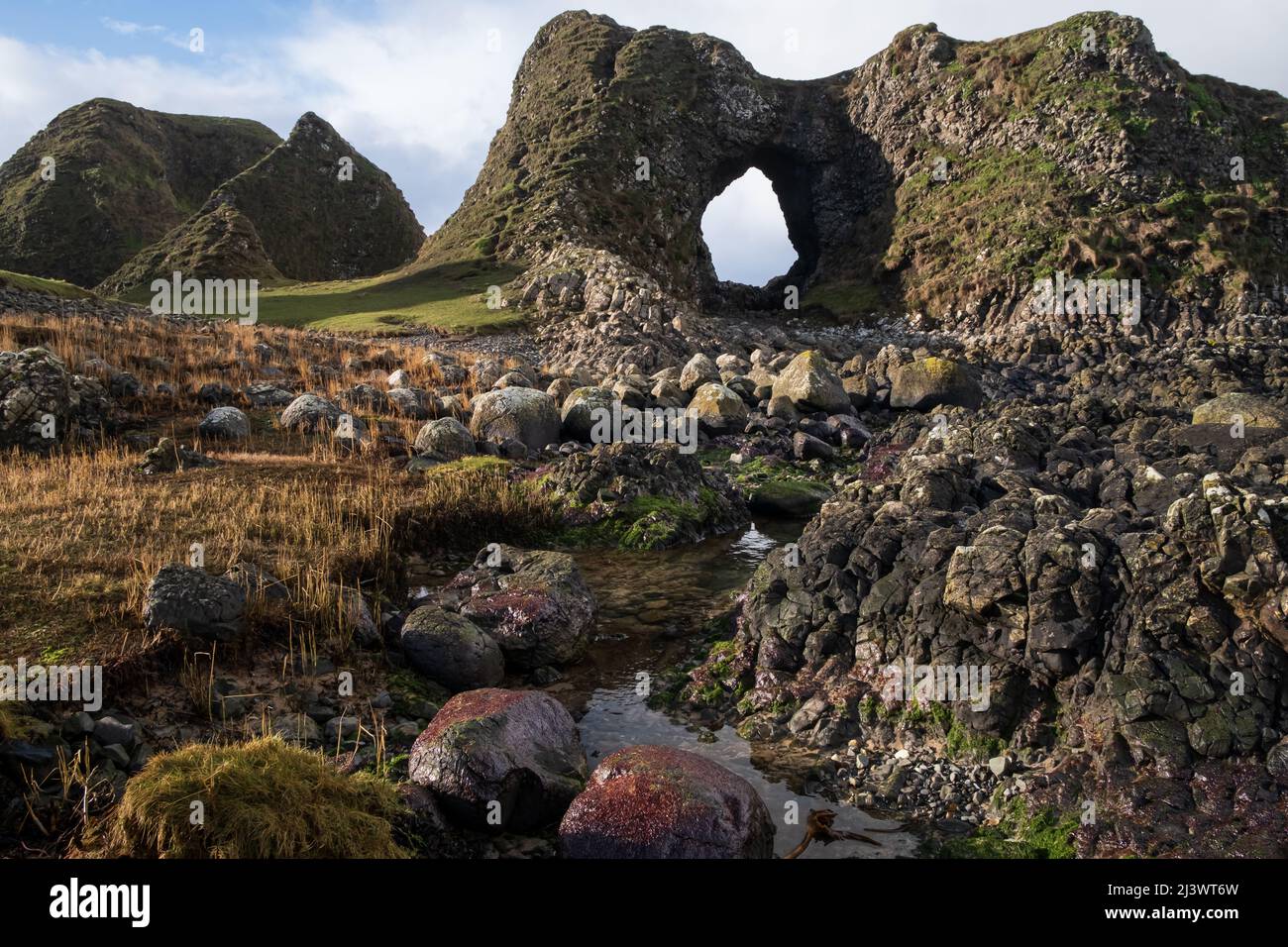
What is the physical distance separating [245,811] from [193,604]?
4.09 metres

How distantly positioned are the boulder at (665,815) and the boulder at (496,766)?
528mm

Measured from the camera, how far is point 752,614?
32.9ft

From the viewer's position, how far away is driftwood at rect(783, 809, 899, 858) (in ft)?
21.7

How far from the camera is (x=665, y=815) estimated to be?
20.0 feet

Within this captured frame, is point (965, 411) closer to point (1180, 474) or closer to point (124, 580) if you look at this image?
point (1180, 474)

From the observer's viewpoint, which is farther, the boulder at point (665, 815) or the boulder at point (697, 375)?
the boulder at point (697, 375)

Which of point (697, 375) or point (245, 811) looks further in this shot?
point (697, 375)

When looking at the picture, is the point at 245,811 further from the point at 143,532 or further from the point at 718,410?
the point at 718,410

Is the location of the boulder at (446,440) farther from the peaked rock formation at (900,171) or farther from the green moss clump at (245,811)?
the peaked rock formation at (900,171)

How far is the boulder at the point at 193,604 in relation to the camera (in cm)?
875

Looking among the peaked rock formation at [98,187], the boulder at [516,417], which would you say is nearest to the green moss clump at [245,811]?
the boulder at [516,417]

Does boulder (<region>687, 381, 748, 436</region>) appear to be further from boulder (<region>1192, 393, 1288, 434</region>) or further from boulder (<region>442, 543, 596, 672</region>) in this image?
boulder (<region>442, 543, 596, 672</region>)

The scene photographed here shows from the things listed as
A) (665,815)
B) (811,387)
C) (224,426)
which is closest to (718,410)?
(811,387)

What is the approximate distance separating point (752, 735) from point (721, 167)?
229 feet
